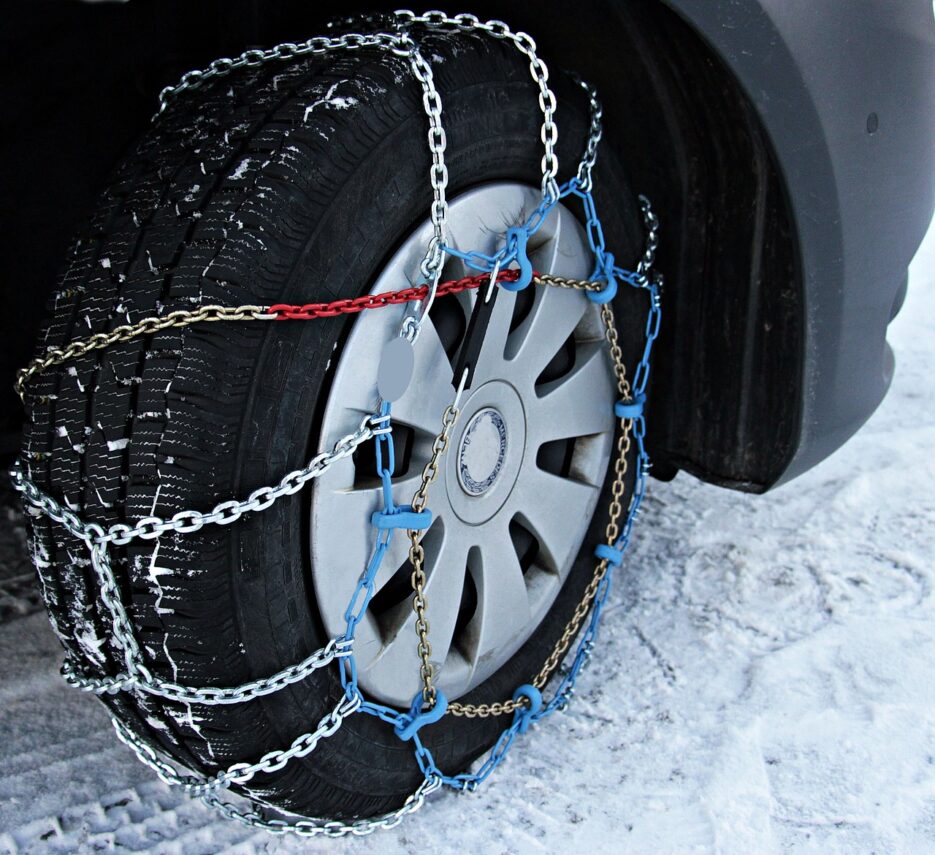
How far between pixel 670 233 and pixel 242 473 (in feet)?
2.88

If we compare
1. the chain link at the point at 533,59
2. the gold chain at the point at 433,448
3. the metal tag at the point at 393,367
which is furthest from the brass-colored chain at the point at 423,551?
the chain link at the point at 533,59

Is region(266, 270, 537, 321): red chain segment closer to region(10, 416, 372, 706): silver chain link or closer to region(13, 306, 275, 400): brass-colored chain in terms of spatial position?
region(13, 306, 275, 400): brass-colored chain

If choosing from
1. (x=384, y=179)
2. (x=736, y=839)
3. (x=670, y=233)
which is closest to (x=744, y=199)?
(x=670, y=233)

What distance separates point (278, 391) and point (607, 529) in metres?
0.81

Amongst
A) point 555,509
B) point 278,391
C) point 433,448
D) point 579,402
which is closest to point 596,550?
point 555,509

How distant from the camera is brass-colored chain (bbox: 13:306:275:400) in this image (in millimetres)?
1099

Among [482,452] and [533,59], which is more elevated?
[533,59]

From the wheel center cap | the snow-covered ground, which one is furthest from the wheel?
the snow-covered ground

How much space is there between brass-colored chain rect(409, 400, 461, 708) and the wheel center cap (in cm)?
5

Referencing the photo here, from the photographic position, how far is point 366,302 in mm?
1184

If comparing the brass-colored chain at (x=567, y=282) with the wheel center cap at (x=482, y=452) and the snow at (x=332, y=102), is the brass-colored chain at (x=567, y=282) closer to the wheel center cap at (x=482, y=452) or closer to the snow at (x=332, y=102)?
the wheel center cap at (x=482, y=452)

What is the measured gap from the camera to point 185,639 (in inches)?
45.3

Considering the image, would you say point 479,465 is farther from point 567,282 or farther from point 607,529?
point 607,529

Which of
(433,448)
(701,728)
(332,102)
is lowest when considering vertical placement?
(701,728)
